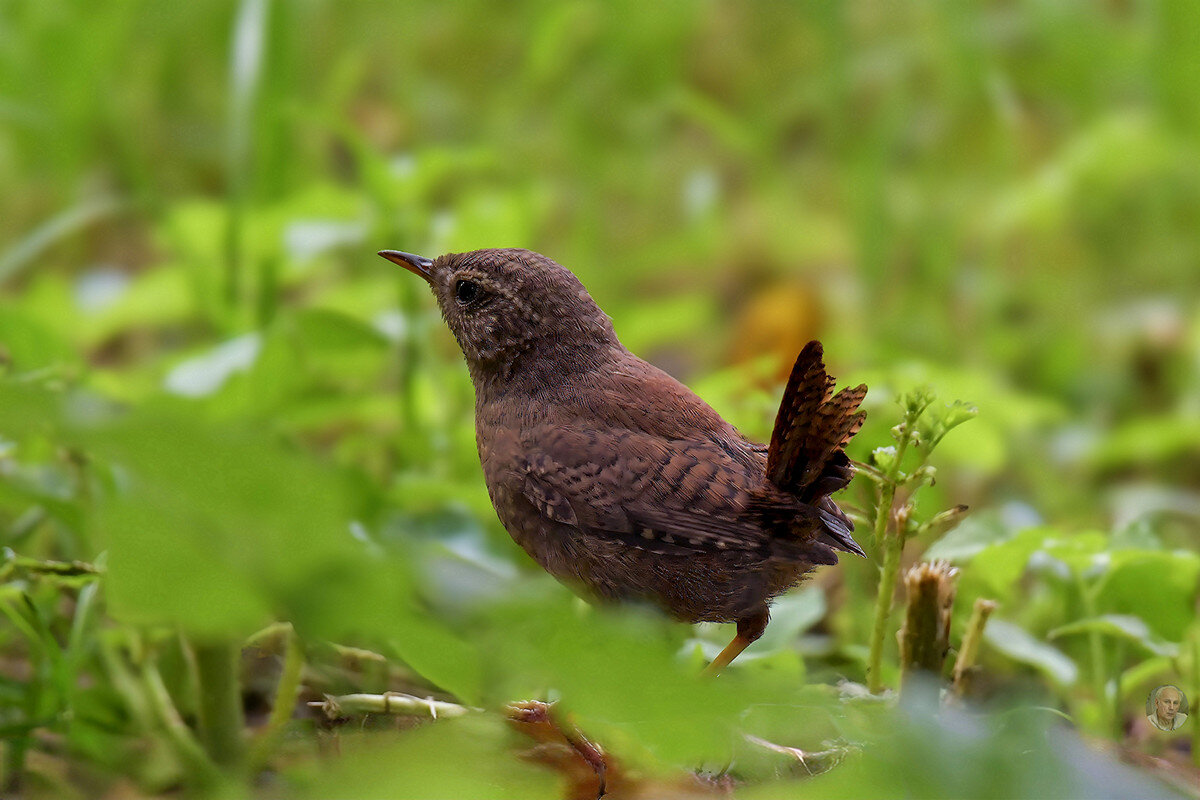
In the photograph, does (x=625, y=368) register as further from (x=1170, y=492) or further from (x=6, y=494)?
(x=1170, y=492)

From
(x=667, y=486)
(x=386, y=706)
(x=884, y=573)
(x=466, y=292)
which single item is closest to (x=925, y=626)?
(x=884, y=573)

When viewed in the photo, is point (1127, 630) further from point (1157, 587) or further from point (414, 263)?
point (414, 263)

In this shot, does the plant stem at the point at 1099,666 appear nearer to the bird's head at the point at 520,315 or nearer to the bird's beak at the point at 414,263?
the bird's head at the point at 520,315

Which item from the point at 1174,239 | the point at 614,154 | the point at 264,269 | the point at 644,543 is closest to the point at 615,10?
the point at 614,154

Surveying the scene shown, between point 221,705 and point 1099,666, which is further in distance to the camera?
point 1099,666

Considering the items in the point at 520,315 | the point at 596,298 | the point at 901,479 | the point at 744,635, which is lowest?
the point at 744,635

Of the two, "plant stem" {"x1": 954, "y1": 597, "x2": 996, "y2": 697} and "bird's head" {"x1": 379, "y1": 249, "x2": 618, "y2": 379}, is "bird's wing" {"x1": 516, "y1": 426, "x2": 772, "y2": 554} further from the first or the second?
"plant stem" {"x1": 954, "y1": 597, "x2": 996, "y2": 697}
